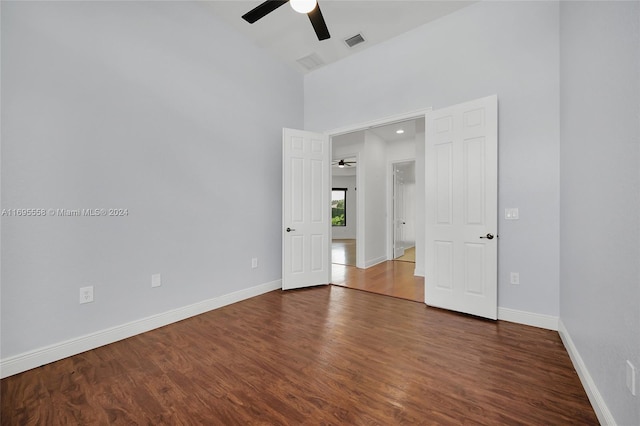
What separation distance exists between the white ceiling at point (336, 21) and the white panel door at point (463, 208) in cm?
122

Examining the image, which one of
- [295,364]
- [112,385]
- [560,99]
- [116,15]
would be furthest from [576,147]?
[116,15]

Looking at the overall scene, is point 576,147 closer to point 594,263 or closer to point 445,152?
point 594,263

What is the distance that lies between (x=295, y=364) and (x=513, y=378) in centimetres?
150

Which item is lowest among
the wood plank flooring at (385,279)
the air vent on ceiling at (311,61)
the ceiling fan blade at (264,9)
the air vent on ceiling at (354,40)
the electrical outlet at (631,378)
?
the wood plank flooring at (385,279)

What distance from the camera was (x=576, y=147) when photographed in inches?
77.3

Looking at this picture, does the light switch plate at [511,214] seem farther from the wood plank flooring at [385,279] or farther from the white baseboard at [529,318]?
the wood plank flooring at [385,279]

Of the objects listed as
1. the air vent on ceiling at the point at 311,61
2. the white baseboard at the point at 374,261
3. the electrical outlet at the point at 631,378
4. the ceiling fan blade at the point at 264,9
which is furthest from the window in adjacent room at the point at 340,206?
the electrical outlet at the point at 631,378

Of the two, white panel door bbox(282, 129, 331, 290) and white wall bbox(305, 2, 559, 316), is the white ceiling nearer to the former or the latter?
white wall bbox(305, 2, 559, 316)

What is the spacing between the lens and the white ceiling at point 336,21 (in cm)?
299

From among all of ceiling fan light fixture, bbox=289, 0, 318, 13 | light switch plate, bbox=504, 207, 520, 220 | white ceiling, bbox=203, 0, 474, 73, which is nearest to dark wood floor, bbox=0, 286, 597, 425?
light switch plate, bbox=504, 207, 520, 220

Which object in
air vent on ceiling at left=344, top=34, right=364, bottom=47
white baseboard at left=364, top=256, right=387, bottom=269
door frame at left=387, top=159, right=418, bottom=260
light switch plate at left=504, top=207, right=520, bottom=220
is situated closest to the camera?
light switch plate at left=504, top=207, right=520, bottom=220

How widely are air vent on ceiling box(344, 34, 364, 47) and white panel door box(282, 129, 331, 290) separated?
4.31ft

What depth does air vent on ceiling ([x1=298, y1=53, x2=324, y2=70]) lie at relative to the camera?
397cm

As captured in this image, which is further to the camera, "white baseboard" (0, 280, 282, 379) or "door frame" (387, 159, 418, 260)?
"door frame" (387, 159, 418, 260)
